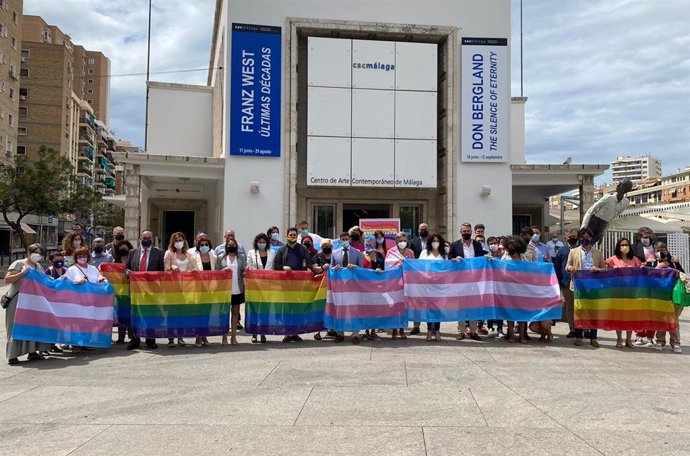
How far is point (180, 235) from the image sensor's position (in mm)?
9391

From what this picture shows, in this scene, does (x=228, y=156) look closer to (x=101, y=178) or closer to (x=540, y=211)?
(x=540, y=211)

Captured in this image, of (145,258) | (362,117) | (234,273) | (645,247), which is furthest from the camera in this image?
(362,117)

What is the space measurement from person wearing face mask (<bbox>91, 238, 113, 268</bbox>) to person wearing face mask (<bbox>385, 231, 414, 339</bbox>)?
505 centimetres

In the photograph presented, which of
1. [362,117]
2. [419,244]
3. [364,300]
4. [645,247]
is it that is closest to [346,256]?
[364,300]

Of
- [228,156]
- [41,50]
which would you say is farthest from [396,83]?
[41,50]

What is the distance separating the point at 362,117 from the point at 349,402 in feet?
49.5

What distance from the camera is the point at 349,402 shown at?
5.63 metres

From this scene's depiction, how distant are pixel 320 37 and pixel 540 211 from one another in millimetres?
13382

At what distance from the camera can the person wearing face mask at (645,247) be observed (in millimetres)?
10070

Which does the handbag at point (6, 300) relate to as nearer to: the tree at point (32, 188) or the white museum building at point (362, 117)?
the white museum building at point (362, 117)

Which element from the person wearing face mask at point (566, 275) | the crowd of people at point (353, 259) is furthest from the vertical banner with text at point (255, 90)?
the person wearing face mask at point (566, 275)

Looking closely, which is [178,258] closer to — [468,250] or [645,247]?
[468,250]

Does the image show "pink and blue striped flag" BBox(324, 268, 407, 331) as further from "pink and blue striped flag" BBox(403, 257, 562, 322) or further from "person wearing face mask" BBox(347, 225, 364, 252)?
"person wearing face mask" BBox(347, 225, 364, 252)

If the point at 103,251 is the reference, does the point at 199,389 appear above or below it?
below
